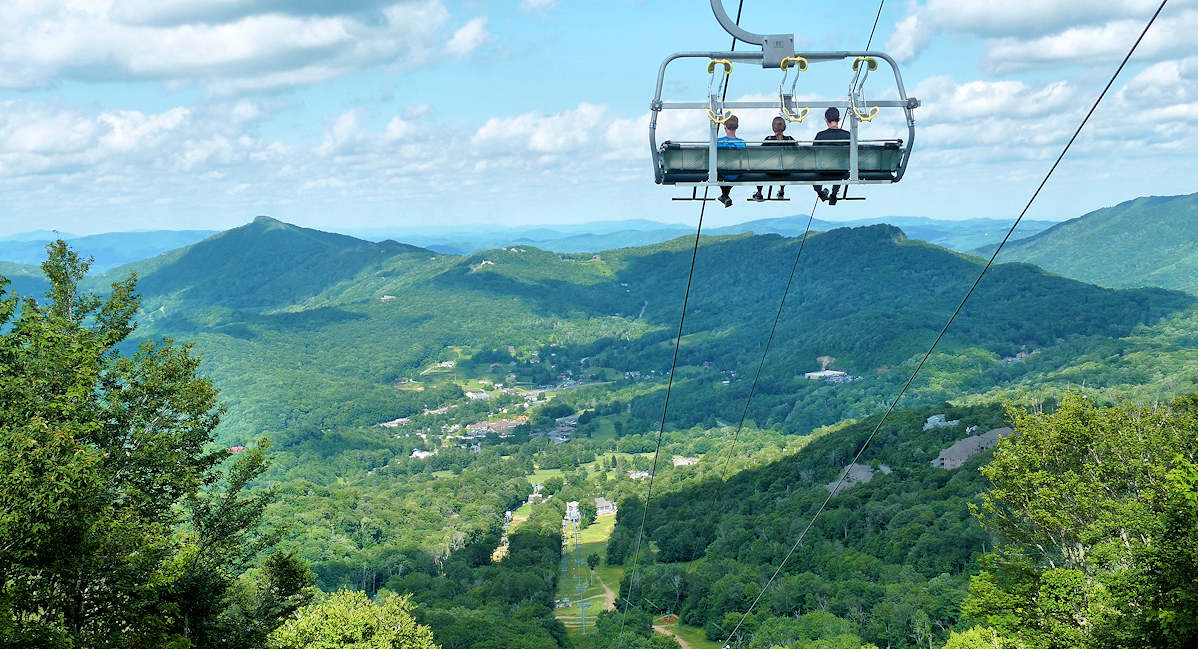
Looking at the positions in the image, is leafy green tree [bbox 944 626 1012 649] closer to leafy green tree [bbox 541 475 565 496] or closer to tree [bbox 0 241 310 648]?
tree [bbox 0 241 310 648]

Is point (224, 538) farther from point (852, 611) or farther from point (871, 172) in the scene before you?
point (852, 611)

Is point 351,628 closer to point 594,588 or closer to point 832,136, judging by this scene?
point 832,136

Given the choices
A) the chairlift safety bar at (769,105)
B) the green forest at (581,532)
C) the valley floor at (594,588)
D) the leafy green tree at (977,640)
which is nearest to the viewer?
the chairlift safety bar at (769,105)

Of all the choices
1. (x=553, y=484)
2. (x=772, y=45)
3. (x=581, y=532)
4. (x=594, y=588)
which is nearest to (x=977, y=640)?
(x=772, y=45)

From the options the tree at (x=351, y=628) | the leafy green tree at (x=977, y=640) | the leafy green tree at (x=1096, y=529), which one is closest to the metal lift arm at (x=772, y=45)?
the leafy green tree at (x=1096, y=529)

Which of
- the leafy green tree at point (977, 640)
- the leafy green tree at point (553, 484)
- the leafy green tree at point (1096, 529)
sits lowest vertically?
the leafy green tree at point (553, 484)

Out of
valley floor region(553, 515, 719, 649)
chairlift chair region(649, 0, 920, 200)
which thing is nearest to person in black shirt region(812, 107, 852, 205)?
chairlift chair region(649, 0, 920, 200)

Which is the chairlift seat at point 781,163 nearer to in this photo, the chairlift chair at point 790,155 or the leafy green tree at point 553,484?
the chairlift chair at point 790,155
